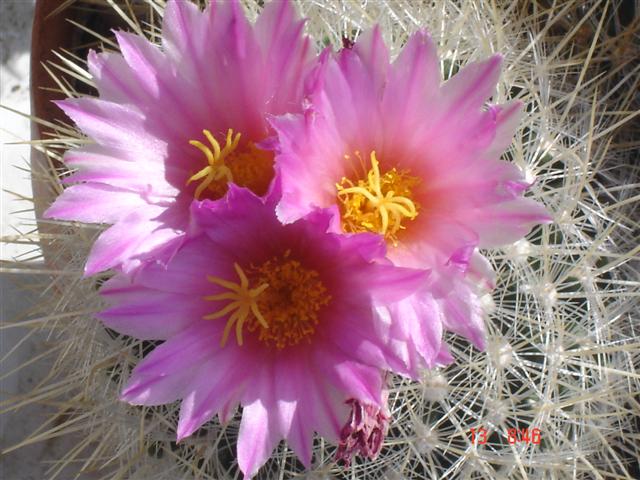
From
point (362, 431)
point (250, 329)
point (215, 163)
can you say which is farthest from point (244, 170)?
point (362, 431)

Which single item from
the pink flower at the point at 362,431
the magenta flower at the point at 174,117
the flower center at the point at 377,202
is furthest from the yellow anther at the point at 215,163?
the pink flower at the point at 362,431

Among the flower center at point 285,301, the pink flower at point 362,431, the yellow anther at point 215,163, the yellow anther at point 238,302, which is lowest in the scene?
the pink flower at point 362,431

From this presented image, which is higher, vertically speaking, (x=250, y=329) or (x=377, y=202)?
(x=377, y=202)

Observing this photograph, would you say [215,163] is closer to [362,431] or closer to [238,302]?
[238,302]

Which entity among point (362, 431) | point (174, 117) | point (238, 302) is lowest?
point (362, 431)

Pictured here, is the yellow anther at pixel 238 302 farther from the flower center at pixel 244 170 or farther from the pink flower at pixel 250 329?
the flower center at pixel 244 170
